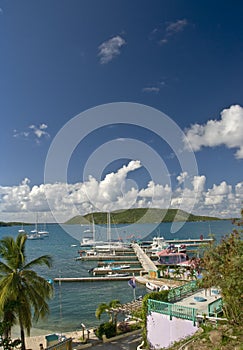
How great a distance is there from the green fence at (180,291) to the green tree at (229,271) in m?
3.78

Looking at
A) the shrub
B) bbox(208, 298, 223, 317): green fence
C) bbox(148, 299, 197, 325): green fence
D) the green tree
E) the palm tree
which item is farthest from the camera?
the shrub

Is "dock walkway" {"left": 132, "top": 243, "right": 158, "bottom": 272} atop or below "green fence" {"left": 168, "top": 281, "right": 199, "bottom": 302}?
below

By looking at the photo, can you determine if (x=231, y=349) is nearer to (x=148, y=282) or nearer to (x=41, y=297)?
(x=41, y=297)

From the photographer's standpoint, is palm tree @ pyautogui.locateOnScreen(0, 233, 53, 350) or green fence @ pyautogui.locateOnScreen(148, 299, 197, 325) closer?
green fence @ pyautogui.locateOnScreen(148, 299, 197, 325)

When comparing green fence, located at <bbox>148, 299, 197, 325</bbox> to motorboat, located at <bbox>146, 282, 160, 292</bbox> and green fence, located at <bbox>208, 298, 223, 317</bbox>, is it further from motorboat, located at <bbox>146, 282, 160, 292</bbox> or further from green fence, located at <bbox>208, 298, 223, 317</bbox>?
motorboat, located at <bbox>146, 282, 160, 292</bbox>

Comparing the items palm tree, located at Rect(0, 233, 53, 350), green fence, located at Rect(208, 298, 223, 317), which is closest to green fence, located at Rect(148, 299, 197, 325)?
green fence, located at Rect(208, 298, 223, 317)

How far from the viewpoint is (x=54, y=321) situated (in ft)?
92.4

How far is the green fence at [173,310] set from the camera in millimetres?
12712

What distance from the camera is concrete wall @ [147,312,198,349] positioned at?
12727 mm

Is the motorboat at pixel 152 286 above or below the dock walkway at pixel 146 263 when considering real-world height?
below

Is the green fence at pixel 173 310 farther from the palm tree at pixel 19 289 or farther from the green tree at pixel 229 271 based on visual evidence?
the palm tree at pixel 19 289

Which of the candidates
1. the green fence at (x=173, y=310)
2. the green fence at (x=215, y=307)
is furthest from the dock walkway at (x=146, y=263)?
the green fence at (x=215, y=307)

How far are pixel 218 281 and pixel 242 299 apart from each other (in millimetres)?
1272

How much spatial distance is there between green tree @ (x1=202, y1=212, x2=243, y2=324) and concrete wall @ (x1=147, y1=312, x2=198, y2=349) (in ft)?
6.92
